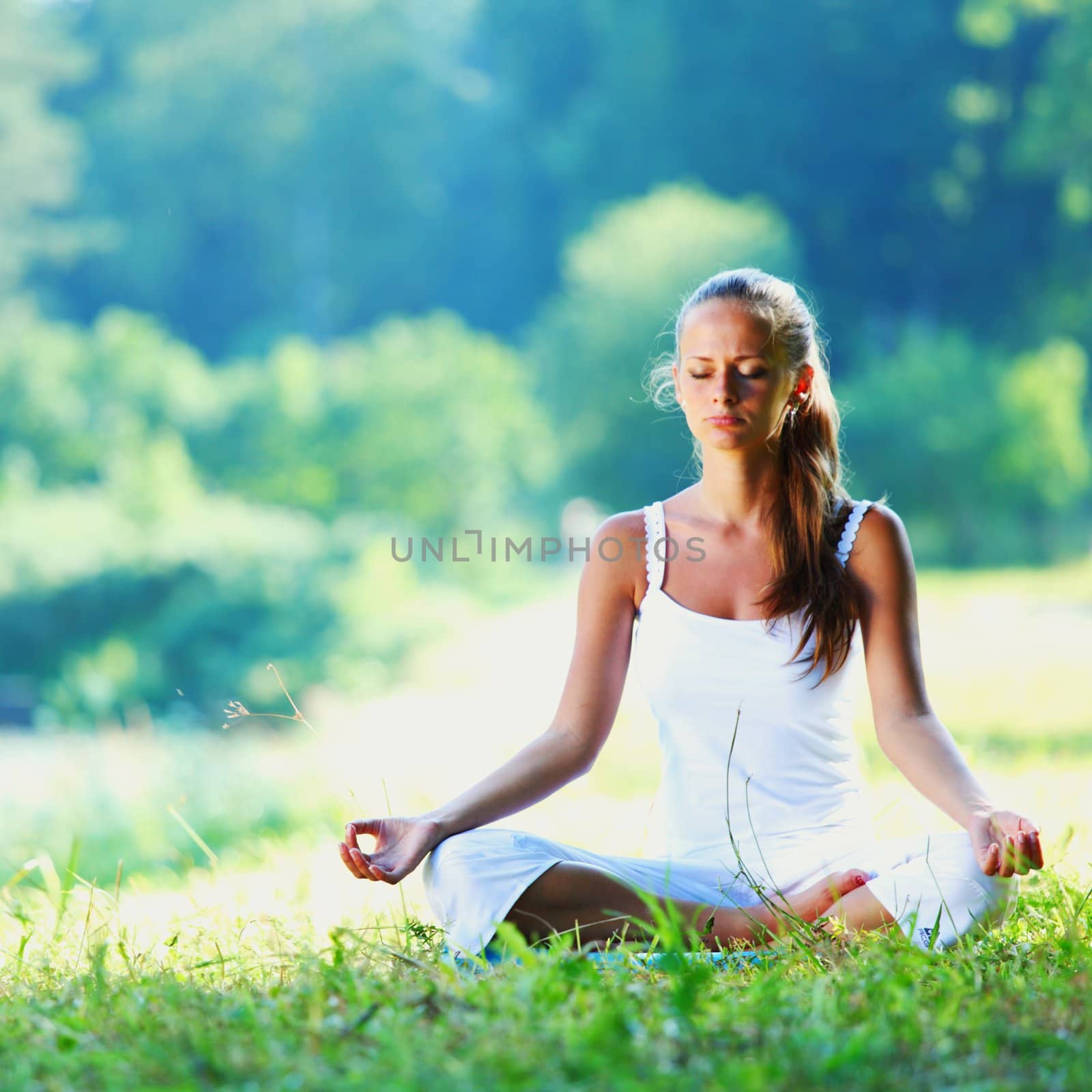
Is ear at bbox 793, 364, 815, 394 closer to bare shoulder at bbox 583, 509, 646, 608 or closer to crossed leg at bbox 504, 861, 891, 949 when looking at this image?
bare shoulder at bbox 583, 509, 646, 608

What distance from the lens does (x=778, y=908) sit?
211 cm

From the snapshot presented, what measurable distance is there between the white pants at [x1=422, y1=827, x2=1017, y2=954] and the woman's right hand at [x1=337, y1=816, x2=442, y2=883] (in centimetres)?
5

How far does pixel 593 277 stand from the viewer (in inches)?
971

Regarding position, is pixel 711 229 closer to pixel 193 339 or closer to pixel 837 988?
pixel 193 339

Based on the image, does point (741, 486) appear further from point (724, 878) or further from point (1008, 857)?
point (1008, 857)

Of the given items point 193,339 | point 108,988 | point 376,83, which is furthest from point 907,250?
point 108,988

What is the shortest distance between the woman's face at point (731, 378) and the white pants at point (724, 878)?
713 millimetres

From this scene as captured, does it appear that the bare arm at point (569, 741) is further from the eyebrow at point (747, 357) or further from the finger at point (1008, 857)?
the finger at point (1008, 857)

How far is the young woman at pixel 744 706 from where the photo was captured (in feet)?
6.98

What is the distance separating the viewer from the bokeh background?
33.7 ft

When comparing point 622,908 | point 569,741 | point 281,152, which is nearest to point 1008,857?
point 622,908

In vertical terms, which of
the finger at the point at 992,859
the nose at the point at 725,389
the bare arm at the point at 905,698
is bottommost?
the finger at the point at 992,859

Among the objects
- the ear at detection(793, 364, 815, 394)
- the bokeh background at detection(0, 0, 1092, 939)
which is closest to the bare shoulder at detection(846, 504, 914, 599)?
the ear at detection(793, 364, 815, 394)

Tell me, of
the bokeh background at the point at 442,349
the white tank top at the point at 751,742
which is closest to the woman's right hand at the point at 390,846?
the white tank top at the point at 751,742
